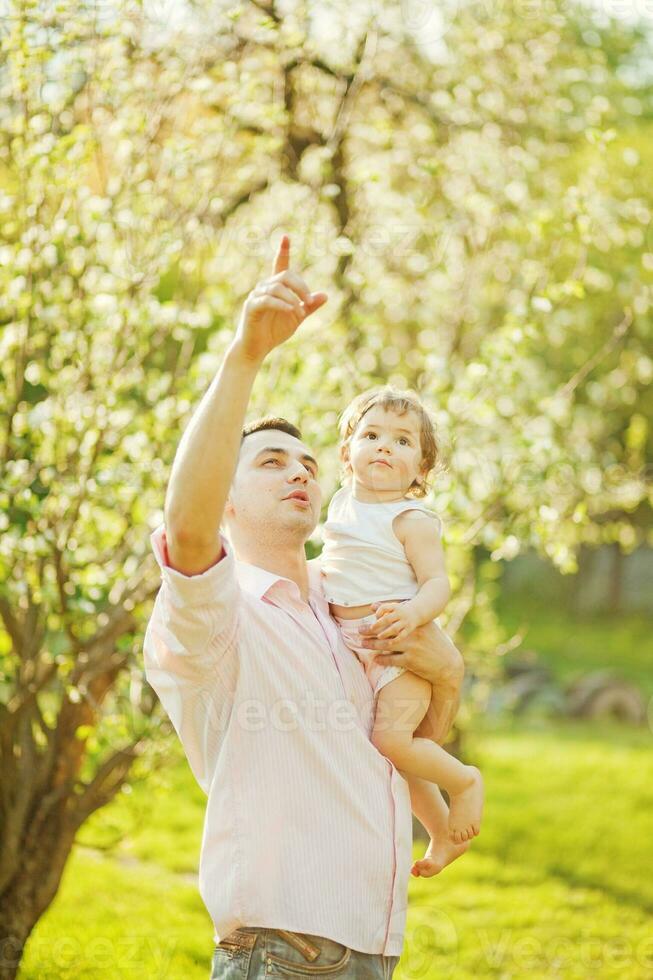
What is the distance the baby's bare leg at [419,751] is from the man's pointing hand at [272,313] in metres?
0.89

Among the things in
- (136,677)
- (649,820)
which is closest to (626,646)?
(649,820)

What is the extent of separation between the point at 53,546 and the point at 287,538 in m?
2.02

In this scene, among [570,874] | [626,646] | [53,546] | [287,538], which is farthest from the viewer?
[626,646]

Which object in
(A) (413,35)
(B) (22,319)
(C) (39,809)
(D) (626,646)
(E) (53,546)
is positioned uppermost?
(A) (413,35)

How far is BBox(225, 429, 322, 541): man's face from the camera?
103 inches

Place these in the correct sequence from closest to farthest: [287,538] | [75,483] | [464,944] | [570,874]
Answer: [287,538] → [75,483] → [464,944] → [570,874]

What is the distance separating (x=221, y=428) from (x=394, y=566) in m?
0.82

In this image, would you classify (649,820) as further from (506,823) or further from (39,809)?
(39,809)

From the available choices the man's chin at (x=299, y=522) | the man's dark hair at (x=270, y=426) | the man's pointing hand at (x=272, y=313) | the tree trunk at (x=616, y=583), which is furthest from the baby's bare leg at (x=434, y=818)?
the tree trunk at (x=616, y=583)

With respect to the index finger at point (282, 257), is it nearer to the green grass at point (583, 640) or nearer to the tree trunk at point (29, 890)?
the tree trunk at point (29, 890)

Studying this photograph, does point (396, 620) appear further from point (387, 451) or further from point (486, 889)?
point (486, 889)

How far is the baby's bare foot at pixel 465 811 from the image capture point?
2846mm

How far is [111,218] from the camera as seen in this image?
466cm

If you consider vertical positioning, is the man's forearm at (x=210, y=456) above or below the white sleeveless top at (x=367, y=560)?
above
